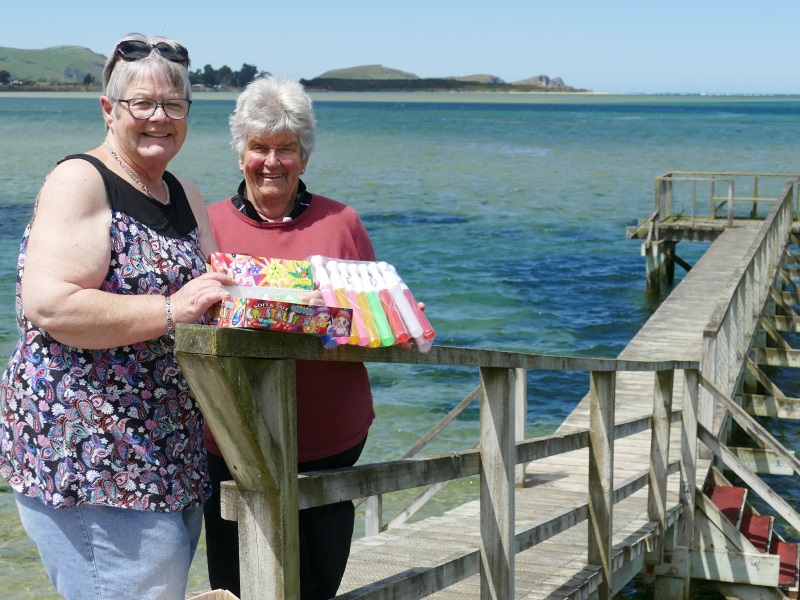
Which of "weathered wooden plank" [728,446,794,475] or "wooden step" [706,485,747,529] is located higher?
"wooden step" [706,485,747,529]

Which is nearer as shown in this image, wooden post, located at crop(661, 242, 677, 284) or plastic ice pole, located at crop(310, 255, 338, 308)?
plastic ice pole, located at crop(310, 255, 338, 308)

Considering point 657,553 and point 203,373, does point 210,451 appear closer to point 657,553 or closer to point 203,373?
point 203,373

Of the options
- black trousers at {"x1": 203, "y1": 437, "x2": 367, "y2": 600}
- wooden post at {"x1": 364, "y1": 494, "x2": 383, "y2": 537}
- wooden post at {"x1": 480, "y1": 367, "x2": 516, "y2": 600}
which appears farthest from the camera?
wooden post at {"x1": 364, "y1": 494, "x2": 383, "y2": 537}

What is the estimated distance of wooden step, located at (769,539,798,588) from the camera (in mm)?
6855

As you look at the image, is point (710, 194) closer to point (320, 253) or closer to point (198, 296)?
point (320, 253)

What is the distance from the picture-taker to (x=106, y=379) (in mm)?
2248

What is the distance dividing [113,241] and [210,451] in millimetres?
831

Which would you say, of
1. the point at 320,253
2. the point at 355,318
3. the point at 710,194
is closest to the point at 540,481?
the point at 320,253

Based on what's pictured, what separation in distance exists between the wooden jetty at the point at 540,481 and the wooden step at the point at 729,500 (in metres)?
0.01

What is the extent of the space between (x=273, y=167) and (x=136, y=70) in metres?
0.73

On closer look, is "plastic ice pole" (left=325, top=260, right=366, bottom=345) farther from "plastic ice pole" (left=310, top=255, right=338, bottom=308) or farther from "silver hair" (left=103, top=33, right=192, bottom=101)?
"silver hair" (left=103, top=33, right=192, bottom=101)

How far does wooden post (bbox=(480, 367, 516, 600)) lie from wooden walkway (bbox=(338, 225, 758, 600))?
0.08m

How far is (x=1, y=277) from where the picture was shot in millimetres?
22562

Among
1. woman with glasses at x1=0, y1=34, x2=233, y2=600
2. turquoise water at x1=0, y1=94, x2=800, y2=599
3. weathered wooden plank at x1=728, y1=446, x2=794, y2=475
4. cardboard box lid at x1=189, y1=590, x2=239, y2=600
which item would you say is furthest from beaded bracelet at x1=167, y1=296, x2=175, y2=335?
weathered wooden plank at x1=728, y1=446, x2=794, y2=475
